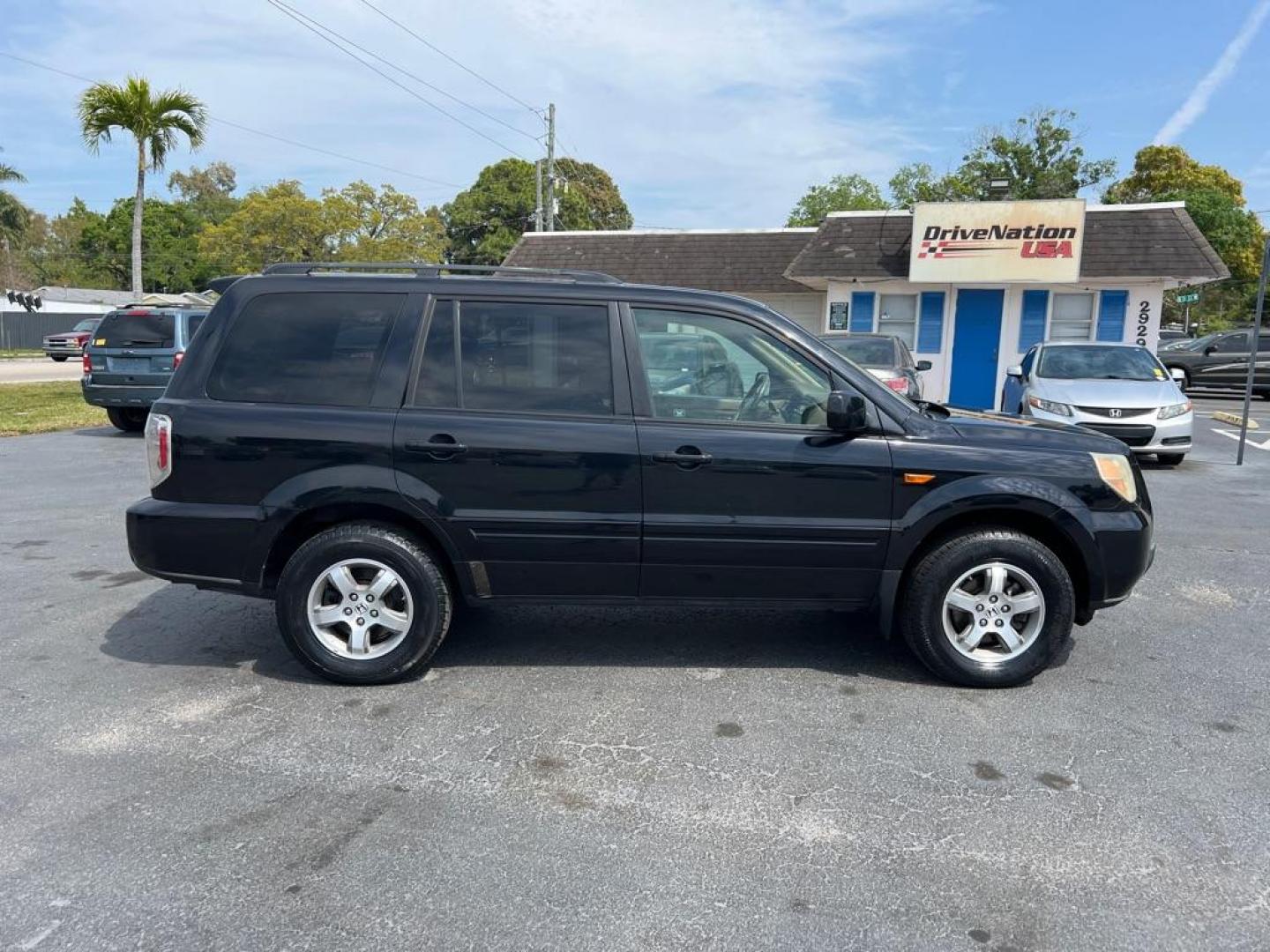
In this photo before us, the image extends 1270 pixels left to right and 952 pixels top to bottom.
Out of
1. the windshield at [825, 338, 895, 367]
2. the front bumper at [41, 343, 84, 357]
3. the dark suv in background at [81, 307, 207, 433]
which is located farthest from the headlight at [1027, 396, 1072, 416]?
the front bumper at [41, 343, 84, 357]

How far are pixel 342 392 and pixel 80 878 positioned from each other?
2209mm

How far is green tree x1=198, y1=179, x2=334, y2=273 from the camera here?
35000 millimetres

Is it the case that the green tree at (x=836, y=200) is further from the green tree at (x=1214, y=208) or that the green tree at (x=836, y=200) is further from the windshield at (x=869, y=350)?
the windshield at (x=869, y=350)

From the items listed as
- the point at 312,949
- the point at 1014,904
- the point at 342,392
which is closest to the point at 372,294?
the point at 342,392

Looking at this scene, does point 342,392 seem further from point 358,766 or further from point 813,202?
point 813,202

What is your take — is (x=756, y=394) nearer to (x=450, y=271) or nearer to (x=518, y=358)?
(x=518, y=358)

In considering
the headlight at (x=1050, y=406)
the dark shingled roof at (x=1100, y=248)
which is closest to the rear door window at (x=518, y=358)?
the headlight at (x=1050, y=406)

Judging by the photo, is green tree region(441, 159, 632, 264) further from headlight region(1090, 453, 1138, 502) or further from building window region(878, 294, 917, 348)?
headlight region(1090, 453, 1138, 502)

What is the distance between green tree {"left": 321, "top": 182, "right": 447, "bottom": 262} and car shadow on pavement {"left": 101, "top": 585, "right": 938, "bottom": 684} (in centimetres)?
3243

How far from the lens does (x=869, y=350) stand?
39.1ft

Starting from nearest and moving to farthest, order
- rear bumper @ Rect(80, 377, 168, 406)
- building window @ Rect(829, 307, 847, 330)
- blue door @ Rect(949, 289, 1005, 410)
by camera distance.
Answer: rear bumper @ Rect(80, 377, 168, 406) → blue door @ Rect(949, 289, 1005, 410) → building window @ Rect(829, 307, 847, 330)

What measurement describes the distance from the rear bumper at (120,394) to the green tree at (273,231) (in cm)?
2401

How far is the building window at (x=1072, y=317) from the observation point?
19.6 meters

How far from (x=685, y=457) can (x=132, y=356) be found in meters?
11.2
